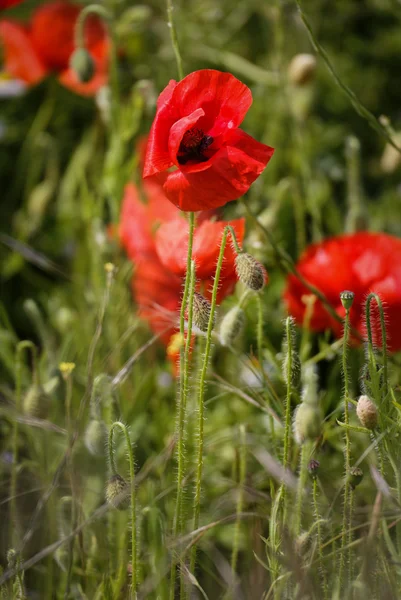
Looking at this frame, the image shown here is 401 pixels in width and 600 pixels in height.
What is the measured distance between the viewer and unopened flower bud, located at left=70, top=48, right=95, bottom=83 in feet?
4.01

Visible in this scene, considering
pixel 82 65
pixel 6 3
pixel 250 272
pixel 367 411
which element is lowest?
pixel 367 411

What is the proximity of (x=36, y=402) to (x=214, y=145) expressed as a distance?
0.38 m

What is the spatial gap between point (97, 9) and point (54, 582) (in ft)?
2.50

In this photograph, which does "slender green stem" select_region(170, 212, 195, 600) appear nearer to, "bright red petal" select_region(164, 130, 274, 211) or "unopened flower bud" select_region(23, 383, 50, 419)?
"bright red petal" select_region(164, 130, 274, 211)

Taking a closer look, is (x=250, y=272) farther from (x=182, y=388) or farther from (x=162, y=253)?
(x=162, y=253)

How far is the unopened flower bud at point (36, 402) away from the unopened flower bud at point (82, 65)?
20.7 inches

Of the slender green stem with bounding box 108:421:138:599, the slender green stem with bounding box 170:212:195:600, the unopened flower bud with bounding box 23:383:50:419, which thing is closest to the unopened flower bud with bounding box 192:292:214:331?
the slender green stem with bounding box 170:212:195:600

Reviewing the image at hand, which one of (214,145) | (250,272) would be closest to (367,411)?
(250,272)

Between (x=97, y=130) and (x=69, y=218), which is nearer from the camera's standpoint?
(x=69, y=218)

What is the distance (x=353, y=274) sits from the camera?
1062mm

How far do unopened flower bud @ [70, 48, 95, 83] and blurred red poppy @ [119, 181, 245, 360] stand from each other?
0.19m

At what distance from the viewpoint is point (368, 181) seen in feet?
6.32

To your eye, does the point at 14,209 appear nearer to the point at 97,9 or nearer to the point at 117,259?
the point at 117,259

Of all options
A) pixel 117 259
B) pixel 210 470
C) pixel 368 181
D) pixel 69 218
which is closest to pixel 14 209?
pixel 69 218
